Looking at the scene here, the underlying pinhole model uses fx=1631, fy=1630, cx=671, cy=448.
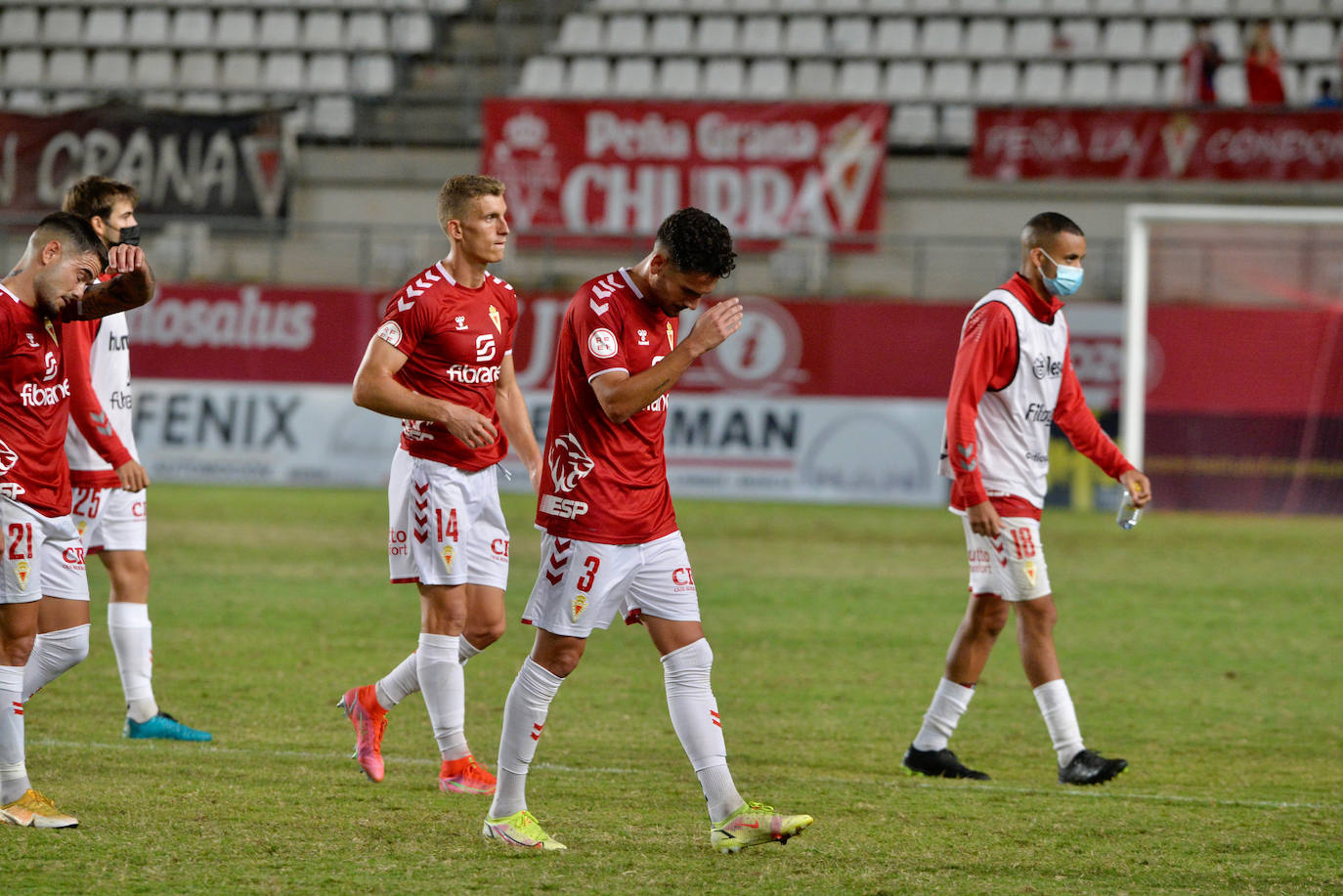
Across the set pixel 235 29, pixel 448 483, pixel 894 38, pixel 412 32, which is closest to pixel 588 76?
pixel 412 32

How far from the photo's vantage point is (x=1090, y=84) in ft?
76.9

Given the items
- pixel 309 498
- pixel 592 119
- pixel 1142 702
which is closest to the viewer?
pixel 1142 702

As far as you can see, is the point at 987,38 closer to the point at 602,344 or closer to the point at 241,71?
the point at 241,71

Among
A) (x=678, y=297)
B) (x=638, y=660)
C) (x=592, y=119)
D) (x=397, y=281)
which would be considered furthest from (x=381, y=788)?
(x=592, y=119)

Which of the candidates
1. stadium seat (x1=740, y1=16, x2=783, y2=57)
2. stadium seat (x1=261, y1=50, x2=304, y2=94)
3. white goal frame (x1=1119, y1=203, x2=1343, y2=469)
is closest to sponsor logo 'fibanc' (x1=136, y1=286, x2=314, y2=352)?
stadium seat (x1=261, y1=50, x2=304, y2=94)

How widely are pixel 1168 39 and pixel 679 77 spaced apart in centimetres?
722

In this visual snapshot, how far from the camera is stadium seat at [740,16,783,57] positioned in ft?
82.1

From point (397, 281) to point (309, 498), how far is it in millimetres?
4137

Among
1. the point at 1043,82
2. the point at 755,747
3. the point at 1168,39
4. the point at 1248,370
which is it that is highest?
the point at 1168,39

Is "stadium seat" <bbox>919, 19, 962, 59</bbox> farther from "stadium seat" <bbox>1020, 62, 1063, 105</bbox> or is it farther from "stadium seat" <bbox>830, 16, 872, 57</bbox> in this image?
"stadium seat" <bbox>1020, 62, 1063, 105</bbox>

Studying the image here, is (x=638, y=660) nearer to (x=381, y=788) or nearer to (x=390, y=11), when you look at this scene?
(x=381, y=788)

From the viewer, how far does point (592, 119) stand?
22.4 metres

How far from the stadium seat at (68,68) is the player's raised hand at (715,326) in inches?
934

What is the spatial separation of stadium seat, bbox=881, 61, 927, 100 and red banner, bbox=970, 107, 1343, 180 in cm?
262
